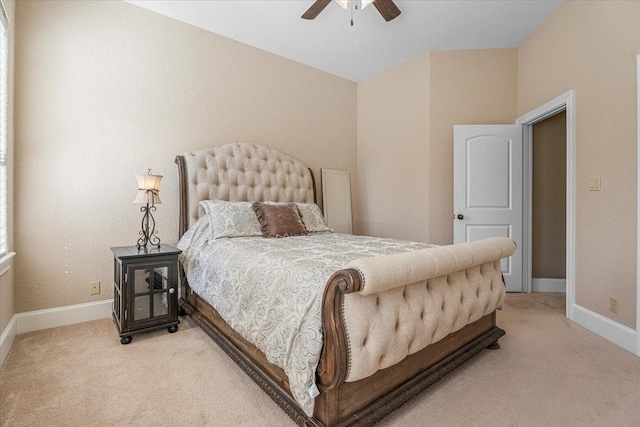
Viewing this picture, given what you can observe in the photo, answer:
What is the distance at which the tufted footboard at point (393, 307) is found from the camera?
131 cm

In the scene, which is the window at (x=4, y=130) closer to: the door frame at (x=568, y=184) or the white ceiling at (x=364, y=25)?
the white ceiling at (x=364, y=25)

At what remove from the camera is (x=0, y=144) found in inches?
85.3

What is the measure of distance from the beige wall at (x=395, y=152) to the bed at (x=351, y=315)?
172cm

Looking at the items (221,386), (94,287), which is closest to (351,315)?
(221,386)

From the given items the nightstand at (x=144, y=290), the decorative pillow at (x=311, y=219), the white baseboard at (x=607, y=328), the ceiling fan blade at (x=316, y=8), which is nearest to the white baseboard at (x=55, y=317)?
the nightstand at (x=144, y=290)

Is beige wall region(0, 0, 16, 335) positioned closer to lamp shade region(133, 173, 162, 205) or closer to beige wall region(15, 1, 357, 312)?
beige wall region(15, 1, 357, 312)

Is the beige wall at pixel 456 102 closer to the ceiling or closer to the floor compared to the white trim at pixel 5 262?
closer to the ceiling

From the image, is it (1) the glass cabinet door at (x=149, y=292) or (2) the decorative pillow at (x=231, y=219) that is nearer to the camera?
(1) the glass cabinet door at (x=149, y=292)

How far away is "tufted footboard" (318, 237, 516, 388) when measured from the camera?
1306 mm

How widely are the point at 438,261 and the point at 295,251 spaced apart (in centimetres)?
95

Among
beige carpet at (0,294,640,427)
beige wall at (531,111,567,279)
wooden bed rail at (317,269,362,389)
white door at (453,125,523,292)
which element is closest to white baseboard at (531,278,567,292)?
beige wall at (531,111,567,279)

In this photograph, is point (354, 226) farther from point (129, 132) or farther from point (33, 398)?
point (33, 398)

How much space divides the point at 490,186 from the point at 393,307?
3.03 metres

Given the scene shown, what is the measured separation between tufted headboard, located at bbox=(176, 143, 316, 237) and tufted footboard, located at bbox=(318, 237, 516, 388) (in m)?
2.30
